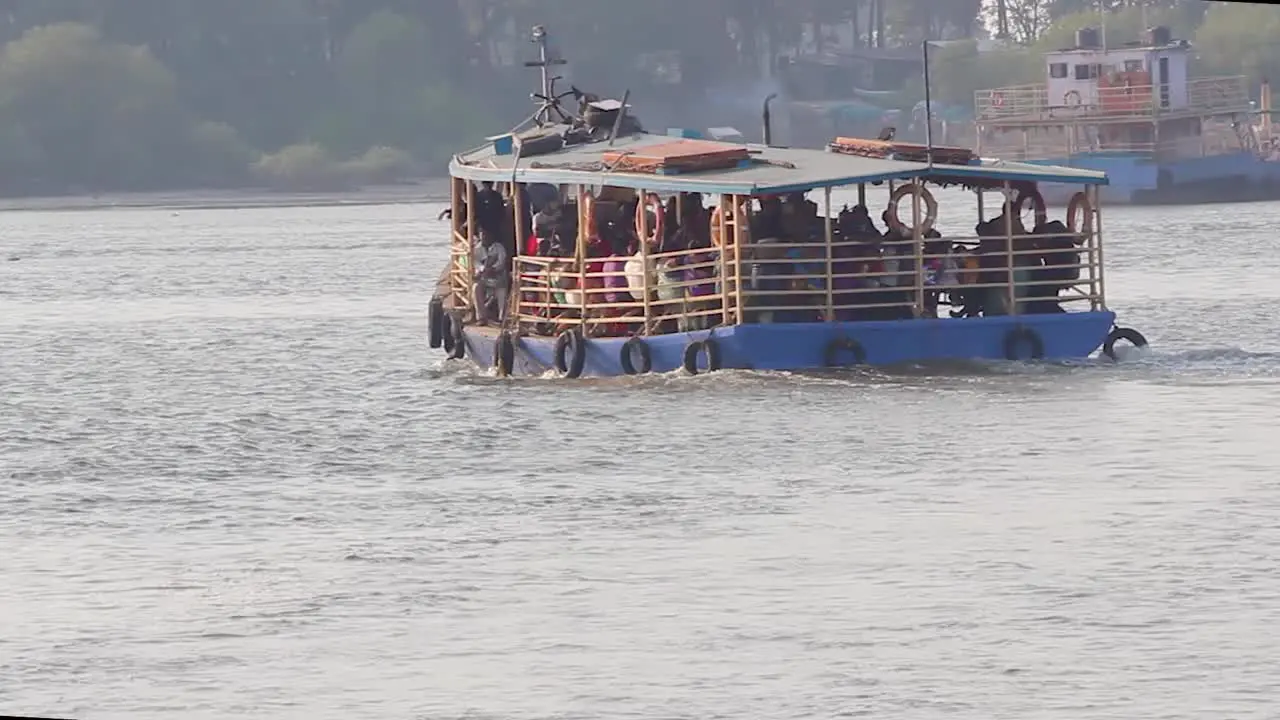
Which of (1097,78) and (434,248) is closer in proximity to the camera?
(434,248)

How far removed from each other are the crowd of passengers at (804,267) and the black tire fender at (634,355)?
1.31 ft

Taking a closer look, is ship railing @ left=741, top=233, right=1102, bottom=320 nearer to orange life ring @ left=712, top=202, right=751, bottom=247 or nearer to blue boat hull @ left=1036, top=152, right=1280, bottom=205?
orange life ring @ left=712, top=202, right=751, bottom=247

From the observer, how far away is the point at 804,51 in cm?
11162

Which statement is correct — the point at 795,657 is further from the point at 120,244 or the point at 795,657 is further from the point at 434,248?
the point at 120,244

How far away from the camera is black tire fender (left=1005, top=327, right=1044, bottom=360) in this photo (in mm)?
25797

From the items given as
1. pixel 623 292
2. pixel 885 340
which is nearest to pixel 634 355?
pixel 623 292

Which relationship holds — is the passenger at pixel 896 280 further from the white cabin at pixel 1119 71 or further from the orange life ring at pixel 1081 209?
the white cabin at pixel 1119 71

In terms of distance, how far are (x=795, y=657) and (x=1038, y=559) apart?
3.07 metres

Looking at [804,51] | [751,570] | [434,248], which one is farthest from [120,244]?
[751,570]

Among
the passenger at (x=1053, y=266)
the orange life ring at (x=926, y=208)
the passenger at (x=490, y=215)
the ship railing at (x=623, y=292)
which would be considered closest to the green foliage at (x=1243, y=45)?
the passenger at (x=490, y=215)

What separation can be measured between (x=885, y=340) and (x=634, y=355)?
245 centimetres

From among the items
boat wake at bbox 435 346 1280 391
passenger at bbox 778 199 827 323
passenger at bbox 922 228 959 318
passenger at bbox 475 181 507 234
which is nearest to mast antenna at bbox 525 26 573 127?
passenger at bbox 475 181 507 234

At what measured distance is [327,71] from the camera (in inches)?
3944

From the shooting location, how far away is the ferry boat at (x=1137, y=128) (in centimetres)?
7519
